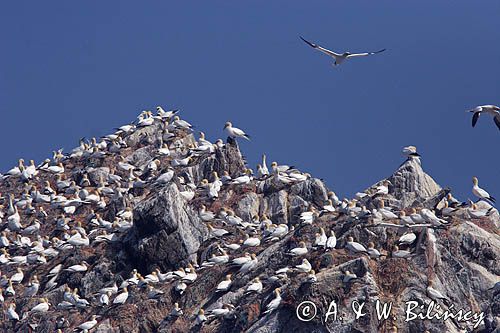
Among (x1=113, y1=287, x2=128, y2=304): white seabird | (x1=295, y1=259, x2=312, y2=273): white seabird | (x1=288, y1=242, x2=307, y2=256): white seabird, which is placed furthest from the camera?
(x1=113, y1=287, x2=128, y2=304): white seabird

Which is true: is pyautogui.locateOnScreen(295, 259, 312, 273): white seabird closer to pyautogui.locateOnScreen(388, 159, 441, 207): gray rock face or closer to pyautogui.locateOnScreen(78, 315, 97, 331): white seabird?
pyautogui.locateOnScreen(78, 315, 97, 331): white seabird

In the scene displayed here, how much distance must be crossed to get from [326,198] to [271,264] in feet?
29.4

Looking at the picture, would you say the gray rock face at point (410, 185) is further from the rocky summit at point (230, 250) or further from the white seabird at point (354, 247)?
the white seabird at point (354, 247)

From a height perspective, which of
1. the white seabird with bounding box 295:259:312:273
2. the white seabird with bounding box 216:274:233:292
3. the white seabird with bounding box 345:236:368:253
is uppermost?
the white seabird with bounding box 216:274:233:292

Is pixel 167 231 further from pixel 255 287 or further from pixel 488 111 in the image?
pixel 488 111

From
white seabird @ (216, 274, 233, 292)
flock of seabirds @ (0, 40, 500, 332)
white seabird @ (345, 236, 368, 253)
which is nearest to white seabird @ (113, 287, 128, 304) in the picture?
flock of seabirds @ (0, 40, 500, 332)

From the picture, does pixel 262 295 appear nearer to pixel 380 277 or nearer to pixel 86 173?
pixel 380 277

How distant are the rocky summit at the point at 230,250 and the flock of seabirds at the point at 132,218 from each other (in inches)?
3.0

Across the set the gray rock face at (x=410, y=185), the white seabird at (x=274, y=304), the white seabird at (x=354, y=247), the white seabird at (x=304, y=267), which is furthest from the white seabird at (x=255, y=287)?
the gray rock face at (x=410, y=185)

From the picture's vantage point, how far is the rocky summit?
39.5 m

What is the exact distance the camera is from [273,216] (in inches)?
2066

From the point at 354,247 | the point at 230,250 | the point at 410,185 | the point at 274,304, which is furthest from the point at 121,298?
the point at 410,185

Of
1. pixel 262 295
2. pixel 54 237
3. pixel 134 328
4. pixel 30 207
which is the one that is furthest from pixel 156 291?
pixel 30 207

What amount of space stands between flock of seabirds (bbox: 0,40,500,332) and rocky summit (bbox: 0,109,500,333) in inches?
3.0
